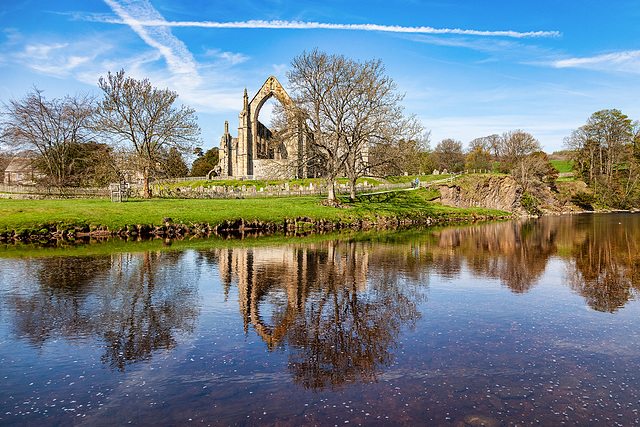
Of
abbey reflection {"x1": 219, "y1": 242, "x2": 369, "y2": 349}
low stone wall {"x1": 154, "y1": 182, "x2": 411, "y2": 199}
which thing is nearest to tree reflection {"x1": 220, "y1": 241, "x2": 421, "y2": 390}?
abbey reflection {"x1": 219, "y1": 242, "x2": 369, "y2": 349}

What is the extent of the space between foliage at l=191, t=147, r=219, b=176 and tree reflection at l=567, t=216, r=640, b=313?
90.2 m

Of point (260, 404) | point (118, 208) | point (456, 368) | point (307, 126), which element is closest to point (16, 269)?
point (260, 404)

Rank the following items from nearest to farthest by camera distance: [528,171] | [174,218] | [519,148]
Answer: [174,218], [528,171], [519,148]

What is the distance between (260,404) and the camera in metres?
4.94

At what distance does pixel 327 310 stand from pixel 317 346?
80.6 inches

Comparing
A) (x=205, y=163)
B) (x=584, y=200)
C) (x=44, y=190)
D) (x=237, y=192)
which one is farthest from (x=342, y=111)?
(x=205, y=163)

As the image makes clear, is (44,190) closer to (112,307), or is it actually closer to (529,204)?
(112,307)

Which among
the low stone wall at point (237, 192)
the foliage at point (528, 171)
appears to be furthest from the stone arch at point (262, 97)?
the foliage at point (528, 171)

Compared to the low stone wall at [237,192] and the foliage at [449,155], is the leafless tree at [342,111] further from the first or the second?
the foliage at [449,155]

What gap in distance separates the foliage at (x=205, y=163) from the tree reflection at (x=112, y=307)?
8904 cm

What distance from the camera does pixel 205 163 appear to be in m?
102

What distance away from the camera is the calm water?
4.87 metres

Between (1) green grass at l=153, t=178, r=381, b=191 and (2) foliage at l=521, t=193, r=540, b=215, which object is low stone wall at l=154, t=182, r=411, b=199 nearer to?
(1) green grass at l=153, t=178, r=381, b=191

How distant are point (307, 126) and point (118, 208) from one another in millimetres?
17632
